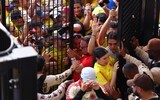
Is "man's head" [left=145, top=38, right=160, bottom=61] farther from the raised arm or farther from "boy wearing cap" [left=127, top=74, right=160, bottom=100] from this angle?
"boy wearing cap" [left=127, top=74, right=160, bottom=100]

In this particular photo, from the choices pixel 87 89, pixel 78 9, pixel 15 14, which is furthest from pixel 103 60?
pixel 78 9

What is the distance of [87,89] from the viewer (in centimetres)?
338

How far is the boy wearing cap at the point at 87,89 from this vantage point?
3.36 metres

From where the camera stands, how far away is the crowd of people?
11.8 feet

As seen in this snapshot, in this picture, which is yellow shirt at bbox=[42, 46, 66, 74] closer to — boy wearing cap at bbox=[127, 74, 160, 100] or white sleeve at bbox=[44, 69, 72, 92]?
white sleeve at bbox=[44, 69, 72, 92]

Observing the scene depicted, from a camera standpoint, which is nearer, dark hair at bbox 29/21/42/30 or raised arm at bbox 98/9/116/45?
raised arm at bbox 98/9/116/45

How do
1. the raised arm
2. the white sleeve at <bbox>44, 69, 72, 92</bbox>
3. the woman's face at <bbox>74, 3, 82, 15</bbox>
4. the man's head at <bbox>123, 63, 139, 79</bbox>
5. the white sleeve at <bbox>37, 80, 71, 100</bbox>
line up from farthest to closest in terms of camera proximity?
the woman's face at <bbox>74, 3, 82, 15</bbox> < the raised arm < the white sleeve at <bbox>44, 69, 72, 92</bbox> < the man's head at <bbox>123, 63, 139, 79</bbox> < the white sleeve at <bbox>37, 80, 71, 100</bbox>

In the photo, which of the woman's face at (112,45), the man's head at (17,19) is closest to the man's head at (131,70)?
the woman's face at (112,45)

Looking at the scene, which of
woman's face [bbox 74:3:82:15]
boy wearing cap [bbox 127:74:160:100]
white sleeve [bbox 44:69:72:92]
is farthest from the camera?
woman's face [bbox 74:3:82:15]

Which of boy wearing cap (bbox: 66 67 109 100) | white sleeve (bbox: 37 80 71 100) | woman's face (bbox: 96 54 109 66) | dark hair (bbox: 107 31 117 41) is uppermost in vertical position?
dark hair (bbox: 107 31 117 41)

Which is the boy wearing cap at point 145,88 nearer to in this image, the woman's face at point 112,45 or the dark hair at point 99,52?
the dark hair at point 99,52

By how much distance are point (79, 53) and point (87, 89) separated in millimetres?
1197

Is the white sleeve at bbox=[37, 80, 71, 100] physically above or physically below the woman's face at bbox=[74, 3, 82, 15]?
below

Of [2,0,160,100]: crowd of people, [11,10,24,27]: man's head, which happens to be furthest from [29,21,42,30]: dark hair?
[11,10,24,27]: man's head
